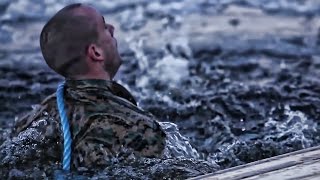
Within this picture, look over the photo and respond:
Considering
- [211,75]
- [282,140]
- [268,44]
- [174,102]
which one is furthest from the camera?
[268,44]

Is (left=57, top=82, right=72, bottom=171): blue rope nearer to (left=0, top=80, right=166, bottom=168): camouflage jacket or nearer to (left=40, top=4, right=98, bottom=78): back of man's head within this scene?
(left=0, top=80, right=166, bottom=168): camouflage jacket

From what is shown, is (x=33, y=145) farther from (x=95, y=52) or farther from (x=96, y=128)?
(x=95, y=52)

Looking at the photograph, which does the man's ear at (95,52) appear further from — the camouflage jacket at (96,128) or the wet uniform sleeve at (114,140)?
the wet uniform sleeve at (114,140)

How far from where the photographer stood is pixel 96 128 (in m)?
3.88

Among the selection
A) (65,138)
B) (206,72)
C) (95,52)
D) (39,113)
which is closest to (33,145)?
(39,113)

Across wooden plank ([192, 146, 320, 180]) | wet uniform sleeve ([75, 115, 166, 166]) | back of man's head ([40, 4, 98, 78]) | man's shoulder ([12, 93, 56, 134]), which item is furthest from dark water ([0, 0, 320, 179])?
wooden plank ([192, 146, 320, 180])

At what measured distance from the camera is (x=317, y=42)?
8.36 metres

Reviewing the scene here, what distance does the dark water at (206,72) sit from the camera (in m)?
5.21

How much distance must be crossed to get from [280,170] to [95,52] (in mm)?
1154

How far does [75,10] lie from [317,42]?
4.64 m

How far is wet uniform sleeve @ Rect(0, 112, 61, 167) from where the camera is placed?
3.98 m

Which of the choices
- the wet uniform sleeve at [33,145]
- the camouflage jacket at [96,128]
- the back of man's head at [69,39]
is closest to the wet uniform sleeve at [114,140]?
the camouflage jacket at [96,128]

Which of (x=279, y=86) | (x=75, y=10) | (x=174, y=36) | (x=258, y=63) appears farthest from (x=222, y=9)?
(x=75, y=10)

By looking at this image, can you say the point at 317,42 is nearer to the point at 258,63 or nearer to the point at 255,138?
the point at 258,63
